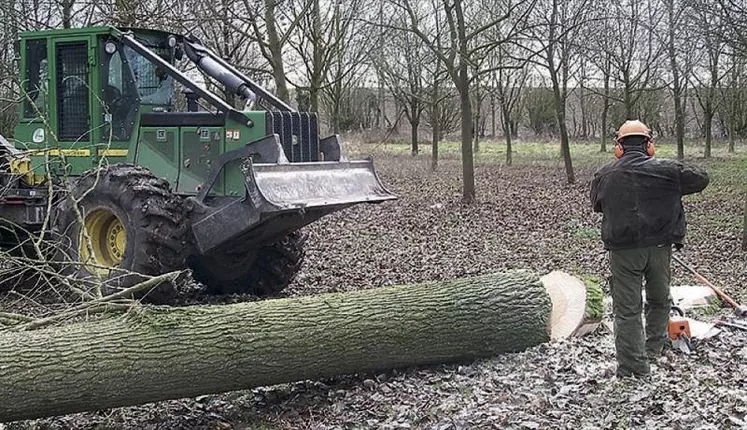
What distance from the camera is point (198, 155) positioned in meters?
8.71

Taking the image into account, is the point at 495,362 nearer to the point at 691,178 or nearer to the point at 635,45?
the point at 691,178

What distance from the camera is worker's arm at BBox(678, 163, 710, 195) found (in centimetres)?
569

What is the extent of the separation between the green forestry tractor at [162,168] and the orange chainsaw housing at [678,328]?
343 cm

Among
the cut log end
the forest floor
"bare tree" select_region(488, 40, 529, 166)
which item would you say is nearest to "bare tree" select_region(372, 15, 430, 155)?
"bare tree" select_region(488, 40, 529, 166)

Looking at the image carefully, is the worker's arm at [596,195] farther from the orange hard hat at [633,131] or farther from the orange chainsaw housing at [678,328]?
the orange chainsaw housing at [678,328]

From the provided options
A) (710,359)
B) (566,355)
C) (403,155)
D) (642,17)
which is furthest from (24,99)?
(403,155)

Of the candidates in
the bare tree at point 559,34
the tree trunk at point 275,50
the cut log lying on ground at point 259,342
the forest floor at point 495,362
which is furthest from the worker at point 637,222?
the bare tree at point 559,34

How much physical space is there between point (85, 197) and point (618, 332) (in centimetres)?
558

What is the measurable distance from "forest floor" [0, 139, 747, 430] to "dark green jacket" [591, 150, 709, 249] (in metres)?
0.97

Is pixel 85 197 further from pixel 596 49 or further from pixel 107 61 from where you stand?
→ pixel 596 49

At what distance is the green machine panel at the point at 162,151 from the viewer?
8852 millimetres

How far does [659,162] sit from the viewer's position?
18.9 feet

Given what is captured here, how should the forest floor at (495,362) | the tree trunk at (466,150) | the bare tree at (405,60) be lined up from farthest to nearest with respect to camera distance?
the bare tree at (405,60), the tree trunk at (466,150), the forest floor at (495,362)

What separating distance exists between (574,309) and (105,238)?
5.00 meters
